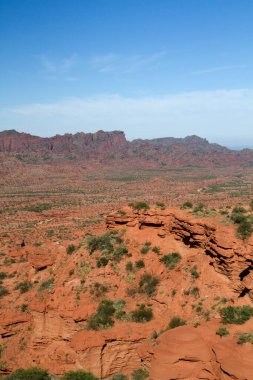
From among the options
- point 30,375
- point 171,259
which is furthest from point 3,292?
point 171,259

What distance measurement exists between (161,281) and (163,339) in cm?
584

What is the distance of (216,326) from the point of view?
674 inches

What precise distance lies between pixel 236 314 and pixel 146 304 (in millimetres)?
5629

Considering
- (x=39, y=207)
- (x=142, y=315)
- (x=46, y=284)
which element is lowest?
(x=39, y=207)

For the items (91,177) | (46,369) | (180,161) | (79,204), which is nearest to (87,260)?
(46,369)

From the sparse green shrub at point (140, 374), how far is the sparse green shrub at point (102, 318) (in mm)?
2852

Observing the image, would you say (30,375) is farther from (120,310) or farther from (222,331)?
(222,331)

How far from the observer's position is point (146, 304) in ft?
69.9

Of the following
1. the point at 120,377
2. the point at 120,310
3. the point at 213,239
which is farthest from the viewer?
the point at 213,239

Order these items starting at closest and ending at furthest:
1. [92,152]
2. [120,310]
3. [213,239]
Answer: [120,310]
[213,239]
[92,152]

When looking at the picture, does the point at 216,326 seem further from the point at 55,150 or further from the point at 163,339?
the point at 55,150

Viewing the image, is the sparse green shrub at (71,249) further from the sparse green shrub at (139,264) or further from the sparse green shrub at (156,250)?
the sparse green shrub at (156,250)

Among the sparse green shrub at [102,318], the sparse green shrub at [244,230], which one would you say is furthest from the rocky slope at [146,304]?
the sparse green shrub at [244,230]

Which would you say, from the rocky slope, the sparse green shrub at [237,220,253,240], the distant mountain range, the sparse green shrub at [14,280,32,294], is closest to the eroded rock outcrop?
the rocky slope
